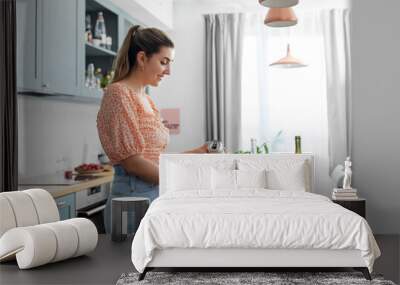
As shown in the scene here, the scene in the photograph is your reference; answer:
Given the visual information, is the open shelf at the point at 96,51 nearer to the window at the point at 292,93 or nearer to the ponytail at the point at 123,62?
the ponytail at the point at 123,62

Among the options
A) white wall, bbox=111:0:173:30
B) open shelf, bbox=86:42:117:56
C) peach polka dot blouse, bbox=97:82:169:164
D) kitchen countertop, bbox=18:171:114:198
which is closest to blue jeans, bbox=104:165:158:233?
peach polka dot blouse, bbox=97:82:169:164

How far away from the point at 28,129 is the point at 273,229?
2.78 metres

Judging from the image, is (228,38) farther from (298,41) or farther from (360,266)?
(360,266)

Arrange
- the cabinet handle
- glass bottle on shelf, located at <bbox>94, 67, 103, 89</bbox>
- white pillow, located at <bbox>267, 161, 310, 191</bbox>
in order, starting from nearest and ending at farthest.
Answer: the cabinet handle → white pillow, located at <bbox>267, 161, 310, 191</bbox> → glass bottle on shelf, located at <bbox>94, 67, 103, 89</bbox>

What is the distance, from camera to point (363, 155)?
5.69 m

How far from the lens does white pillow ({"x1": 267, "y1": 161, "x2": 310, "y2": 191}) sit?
17.0 feet

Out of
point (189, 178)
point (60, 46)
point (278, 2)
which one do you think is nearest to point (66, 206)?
point (189, 178)

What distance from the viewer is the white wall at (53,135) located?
557 centimetres

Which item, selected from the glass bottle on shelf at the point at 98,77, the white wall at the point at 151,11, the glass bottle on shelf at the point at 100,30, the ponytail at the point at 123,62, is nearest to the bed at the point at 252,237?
the ponytail at the point at 123,62

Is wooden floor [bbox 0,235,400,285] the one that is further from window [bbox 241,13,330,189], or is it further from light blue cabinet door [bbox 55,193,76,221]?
window [bbox 241,13,330,189]

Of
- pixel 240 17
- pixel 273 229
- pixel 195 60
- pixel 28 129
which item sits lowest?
pixel 273 229

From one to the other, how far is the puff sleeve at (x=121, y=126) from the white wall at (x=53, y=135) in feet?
3.19

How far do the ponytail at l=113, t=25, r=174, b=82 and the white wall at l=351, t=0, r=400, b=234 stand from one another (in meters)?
1.82

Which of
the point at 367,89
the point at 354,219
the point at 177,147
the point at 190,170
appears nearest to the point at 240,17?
the point at 177,147
